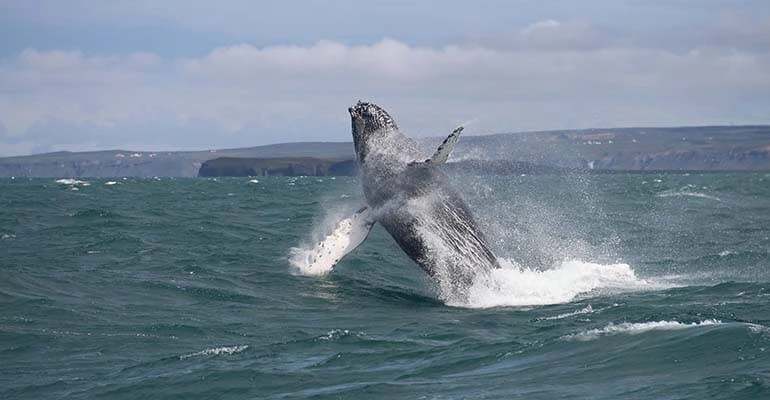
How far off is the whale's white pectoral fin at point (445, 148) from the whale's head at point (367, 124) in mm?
1629

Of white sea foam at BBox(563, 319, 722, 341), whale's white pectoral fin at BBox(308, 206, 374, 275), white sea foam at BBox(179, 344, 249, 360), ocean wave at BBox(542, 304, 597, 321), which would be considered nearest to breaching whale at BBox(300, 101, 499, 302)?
whale's white pectoral fin at BBox(308, 206, 374, 275)

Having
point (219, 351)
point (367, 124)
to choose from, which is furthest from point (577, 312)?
point (367, 124)

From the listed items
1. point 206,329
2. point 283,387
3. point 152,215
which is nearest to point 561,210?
point 152,215

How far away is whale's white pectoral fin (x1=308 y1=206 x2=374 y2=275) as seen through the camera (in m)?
20.4

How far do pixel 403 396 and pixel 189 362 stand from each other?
3439mm

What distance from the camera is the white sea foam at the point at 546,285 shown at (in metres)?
18.9

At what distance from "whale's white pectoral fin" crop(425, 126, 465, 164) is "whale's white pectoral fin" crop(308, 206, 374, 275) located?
68.0 inches

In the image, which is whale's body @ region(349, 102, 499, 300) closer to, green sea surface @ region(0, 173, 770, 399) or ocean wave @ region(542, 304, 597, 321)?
green sea surface @ region(0, 173, 770, 399)

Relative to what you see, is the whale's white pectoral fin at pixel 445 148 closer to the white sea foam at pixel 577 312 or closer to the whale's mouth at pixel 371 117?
the whale's mouth at pixel 371 117

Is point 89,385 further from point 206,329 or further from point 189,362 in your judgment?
point 206,329

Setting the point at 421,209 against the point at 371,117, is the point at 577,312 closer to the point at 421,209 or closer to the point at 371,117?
the point at 421,209

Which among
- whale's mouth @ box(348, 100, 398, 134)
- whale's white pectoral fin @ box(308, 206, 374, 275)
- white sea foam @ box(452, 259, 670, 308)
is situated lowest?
white sea foam @ box(452, 259, 670, 308)

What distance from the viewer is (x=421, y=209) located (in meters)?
19.9

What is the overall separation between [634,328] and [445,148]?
597 centimetres
